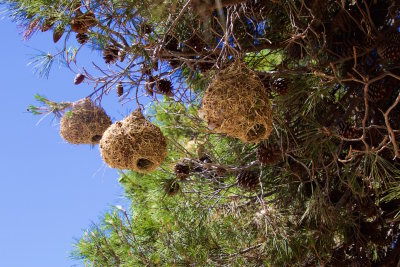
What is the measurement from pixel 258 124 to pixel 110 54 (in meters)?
0.76

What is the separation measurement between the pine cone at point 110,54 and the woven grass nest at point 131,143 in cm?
31

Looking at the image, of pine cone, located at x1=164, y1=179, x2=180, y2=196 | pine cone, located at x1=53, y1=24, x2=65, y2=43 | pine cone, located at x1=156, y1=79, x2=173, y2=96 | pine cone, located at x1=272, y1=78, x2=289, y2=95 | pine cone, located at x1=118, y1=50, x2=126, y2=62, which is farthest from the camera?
pine cone, located at x1=164, y1=179, x2=180, y2=196

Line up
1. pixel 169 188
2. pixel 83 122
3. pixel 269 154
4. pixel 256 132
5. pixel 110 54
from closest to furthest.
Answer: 1. pixel 256 132
2. pixel 269 154
3. pixel 110 54
4. pixel 83 122
5. pixel 169 188

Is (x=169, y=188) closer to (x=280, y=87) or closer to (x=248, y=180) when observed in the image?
(x=248, y=180)

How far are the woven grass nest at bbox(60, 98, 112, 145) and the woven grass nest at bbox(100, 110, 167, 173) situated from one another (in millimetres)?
454

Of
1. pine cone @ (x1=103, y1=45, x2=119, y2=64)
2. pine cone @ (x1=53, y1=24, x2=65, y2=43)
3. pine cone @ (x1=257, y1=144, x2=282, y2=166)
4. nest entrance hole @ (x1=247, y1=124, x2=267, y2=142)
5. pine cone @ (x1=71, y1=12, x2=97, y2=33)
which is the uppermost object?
pine cone @ (x1=53, y1=24, x2=65, y2=43)

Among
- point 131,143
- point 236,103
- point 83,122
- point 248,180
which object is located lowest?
point 248,180

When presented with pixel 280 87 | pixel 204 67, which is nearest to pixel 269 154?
pixel 280 87

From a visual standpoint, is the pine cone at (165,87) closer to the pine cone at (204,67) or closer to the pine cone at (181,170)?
the pine cone at (204,67)

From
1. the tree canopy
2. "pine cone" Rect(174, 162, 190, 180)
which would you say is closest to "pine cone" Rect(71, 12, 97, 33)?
the tree canopy

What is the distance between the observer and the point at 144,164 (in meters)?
2.12

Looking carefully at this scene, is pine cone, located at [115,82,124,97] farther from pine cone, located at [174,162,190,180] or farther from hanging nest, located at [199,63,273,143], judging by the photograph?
hanging nest, located at [199,63,273,143]

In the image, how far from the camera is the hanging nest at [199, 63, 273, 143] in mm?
1587

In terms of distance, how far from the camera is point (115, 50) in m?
2.21
